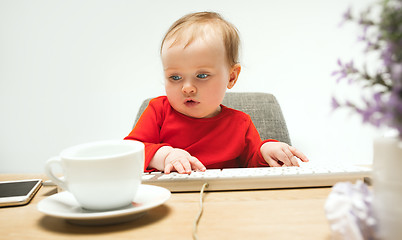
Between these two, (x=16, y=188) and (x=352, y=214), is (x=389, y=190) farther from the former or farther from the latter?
(x=16, y=188)

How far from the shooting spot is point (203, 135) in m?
1.02

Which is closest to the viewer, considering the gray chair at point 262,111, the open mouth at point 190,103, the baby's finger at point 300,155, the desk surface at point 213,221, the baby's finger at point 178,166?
the desk surface at point 213,221

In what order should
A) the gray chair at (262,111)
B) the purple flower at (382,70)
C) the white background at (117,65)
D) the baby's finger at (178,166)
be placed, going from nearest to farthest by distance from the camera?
the purple flower at (382,70), the baby's finger at (178,166), the gray chair at (262,111), the white background at (117,65)

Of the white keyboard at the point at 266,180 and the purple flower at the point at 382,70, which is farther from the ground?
the purple flower at the point at 382,70

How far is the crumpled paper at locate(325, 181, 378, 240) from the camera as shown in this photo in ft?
0.98

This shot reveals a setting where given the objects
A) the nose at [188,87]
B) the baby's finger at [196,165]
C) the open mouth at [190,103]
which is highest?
the nose at [188,87]

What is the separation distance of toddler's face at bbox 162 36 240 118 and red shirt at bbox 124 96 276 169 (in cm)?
7

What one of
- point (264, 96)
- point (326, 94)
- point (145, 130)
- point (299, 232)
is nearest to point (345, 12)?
point (299, 232)

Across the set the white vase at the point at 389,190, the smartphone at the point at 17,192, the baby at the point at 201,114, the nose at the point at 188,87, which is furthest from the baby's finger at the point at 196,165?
the white vase at the point at 389,190

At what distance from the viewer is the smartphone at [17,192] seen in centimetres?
56

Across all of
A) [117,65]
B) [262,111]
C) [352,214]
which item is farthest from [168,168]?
[117,65]

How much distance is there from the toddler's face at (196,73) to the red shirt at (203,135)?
0.07m

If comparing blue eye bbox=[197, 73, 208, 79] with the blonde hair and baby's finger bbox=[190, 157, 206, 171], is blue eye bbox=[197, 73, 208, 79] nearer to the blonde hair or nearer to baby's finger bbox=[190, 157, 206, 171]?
the blonde hair

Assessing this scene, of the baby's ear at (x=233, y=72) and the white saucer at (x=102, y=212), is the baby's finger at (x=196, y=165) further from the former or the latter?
the baby's ear at (x=233, y=72)
